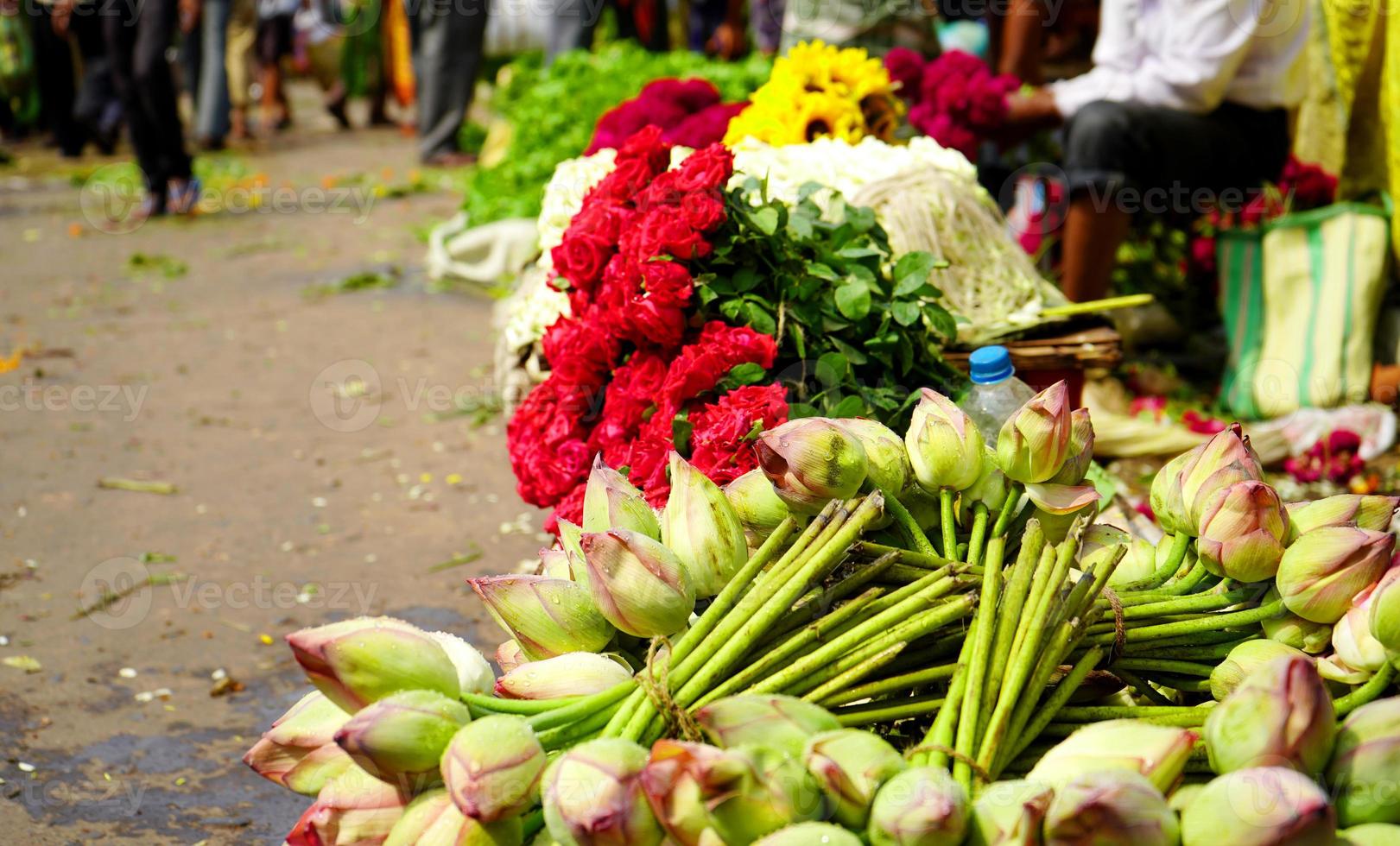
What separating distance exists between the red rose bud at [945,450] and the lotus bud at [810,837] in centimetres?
47

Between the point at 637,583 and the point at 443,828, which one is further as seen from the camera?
the point at 637,583

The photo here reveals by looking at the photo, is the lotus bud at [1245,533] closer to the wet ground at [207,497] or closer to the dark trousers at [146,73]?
the wet ground at [207,497]

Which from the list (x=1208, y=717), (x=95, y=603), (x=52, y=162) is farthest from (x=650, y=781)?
(x=52, y=162)

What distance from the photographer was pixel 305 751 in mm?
1188

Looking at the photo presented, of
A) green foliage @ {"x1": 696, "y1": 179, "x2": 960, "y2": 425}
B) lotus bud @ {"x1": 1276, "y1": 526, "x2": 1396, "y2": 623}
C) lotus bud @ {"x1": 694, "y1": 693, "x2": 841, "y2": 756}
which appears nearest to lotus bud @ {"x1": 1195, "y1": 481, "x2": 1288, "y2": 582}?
lotus bud @ {"x1": 1276, "y1": 526, "x2": 1396, "y2": 623}

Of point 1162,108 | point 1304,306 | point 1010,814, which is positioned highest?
point 1162,108

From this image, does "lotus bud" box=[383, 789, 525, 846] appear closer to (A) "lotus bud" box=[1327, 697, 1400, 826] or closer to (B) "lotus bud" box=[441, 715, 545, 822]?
(B) "lotus bud" box=[441, 715, 545, 822]

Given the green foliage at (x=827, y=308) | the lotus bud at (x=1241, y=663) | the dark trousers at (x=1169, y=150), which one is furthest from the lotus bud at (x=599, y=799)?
the dark trousers at (x=1169, y=150)

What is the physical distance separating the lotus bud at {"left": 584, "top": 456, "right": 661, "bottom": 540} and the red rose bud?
28 cm

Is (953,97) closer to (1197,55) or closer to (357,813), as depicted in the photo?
(1197,55)

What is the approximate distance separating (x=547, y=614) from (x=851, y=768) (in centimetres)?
38

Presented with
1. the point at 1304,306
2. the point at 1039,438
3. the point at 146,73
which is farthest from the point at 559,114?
the point at 1039,438

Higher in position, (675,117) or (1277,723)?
(675,117)

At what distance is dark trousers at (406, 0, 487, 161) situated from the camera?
7711 mm
